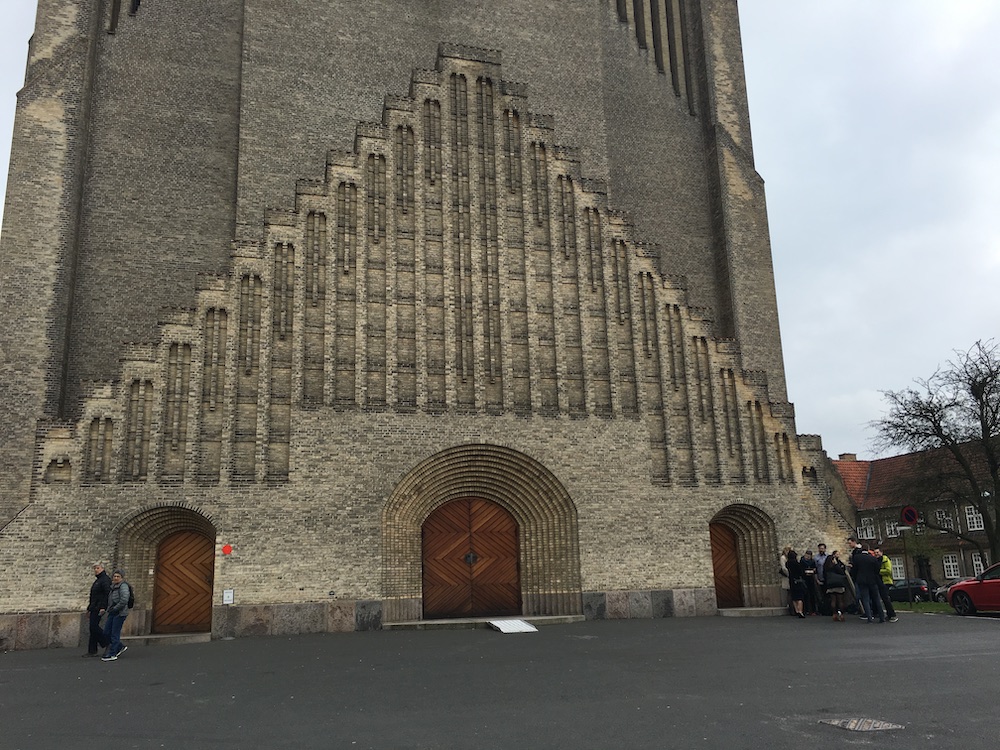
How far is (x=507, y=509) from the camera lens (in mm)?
19969

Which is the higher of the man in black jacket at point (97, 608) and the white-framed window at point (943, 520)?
the white-framed window at point (943, 520)

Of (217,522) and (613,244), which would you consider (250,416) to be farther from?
(613,244)

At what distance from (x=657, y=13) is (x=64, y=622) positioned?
27709 millimetres

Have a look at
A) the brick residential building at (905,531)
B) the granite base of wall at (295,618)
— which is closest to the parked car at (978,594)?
the granite base of wall at (295,618)

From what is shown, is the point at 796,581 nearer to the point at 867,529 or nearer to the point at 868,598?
the point at 868,598

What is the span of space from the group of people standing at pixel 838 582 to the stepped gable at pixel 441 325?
8.44 ft

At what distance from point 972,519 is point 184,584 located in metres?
42.8

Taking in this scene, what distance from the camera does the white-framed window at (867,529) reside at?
4824cm

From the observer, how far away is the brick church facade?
677 inches

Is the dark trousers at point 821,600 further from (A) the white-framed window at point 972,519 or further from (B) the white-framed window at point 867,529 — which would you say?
(B) the white-framed window at point 867,529

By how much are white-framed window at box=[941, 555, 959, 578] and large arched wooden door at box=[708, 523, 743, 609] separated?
31.5 metres

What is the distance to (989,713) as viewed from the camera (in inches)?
293

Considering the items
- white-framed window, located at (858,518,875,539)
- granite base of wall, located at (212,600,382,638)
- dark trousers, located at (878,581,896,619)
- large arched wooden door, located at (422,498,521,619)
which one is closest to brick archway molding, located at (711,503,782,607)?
dark trousers, located at (878,581,896,619)

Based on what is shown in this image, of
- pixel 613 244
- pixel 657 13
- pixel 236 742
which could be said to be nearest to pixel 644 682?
pixel 236 742
